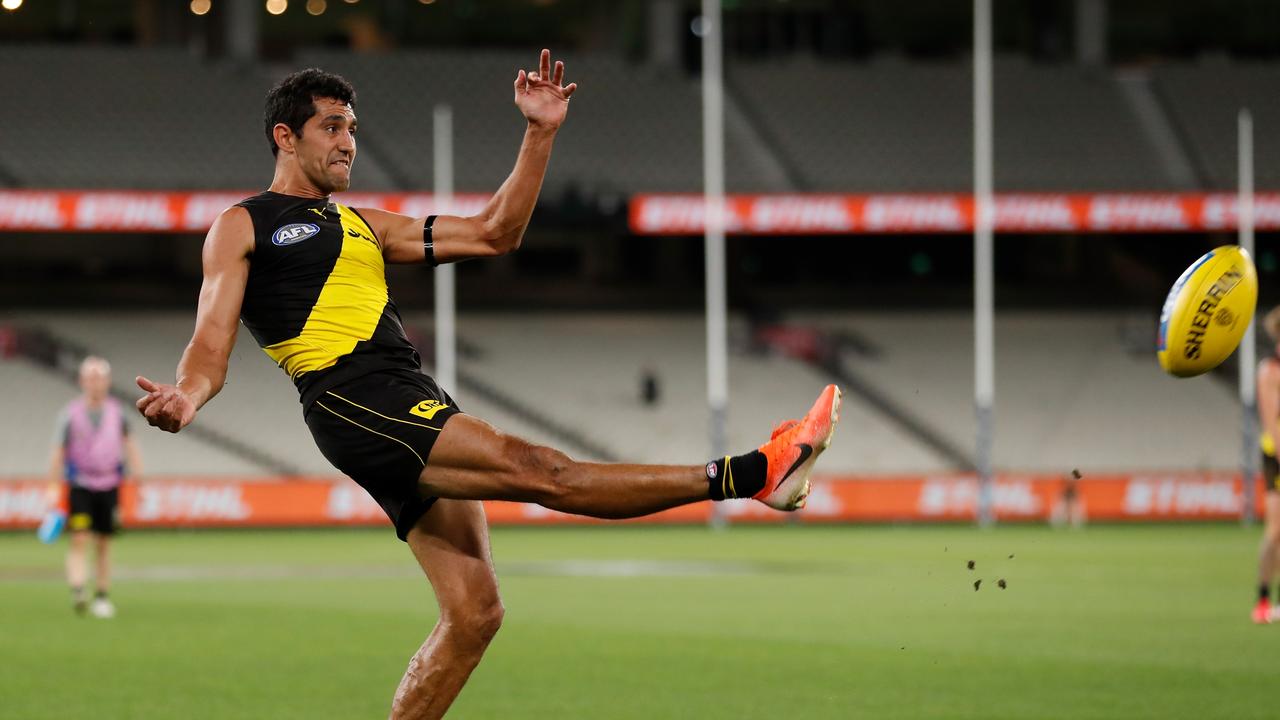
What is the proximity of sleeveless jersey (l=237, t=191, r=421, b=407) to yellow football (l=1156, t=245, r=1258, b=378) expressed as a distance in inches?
143

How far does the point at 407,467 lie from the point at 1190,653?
727cm

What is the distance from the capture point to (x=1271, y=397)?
1302 centimetres

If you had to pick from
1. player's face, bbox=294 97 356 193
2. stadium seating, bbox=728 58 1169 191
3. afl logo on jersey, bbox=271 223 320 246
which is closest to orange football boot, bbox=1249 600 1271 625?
player's face, bbox=294 97 356 193

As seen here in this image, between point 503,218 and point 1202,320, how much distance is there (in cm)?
333

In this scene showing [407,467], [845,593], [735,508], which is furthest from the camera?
[735,508]

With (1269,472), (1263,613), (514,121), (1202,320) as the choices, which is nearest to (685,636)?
(1263,613)

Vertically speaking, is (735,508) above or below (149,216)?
below

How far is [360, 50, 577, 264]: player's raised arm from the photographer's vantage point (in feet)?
22.3

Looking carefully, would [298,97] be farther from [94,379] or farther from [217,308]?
[94,379]

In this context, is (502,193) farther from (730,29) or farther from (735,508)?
(730,29)

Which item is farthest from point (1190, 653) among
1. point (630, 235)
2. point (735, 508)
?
point (630, 235)

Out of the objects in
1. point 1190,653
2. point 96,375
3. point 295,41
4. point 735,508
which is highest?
point 295,41

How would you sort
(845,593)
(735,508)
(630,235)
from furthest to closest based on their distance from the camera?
(630,235) → (735,508) → (845,593)

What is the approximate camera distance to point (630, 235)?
39.8m
